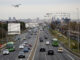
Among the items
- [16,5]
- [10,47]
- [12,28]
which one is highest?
[16,5]

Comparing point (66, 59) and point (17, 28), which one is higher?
point (17, 28)

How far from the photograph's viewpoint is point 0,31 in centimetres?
9419

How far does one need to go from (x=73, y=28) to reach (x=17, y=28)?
94791 millimetres

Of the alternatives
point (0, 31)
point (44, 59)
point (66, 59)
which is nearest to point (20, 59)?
point (44, 59)

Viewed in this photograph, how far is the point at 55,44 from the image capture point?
2697 inches

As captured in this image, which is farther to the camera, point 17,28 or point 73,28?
point 73,28

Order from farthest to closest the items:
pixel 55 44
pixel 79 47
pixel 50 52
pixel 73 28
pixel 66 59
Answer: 1. pixel 73 28
2. pixel 55 44
3. pixel 79 47
4. pixel 50 52
5. pixel 66 59

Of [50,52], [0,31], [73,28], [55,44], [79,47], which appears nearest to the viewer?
[50,52]

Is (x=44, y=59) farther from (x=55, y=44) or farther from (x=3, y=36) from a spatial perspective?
(x=3, y=36)

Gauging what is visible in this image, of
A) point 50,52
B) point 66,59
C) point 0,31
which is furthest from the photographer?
point 0,31

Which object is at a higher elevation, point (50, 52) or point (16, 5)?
point (16, 5)

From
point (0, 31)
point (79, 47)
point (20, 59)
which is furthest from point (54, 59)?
point (0, 31)

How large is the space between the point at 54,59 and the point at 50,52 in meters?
8.85

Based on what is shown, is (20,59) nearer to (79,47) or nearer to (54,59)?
(54,59)
